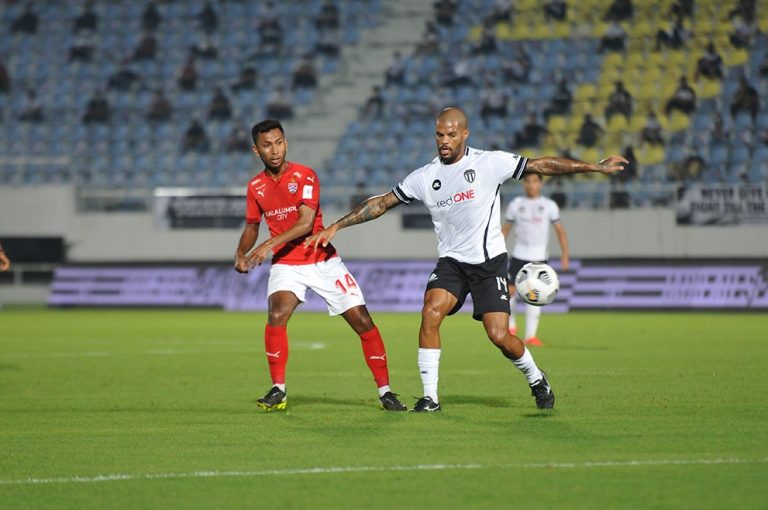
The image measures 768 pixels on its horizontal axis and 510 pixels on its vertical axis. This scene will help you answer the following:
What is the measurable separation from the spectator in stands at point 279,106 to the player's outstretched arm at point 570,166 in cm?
2385

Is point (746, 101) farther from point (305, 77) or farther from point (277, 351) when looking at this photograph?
point (277, 351)

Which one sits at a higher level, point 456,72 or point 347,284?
point 456,72

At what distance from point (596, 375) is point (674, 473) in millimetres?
6049

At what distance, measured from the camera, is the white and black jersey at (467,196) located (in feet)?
31.3

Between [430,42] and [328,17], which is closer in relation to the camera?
[430,42]

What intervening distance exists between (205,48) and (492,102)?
877 cm

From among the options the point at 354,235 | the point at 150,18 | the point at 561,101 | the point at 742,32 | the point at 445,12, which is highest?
the point at 445,12

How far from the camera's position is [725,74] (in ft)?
97.8

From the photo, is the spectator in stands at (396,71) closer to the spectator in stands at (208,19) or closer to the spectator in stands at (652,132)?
the spectator in stands at (208,19)

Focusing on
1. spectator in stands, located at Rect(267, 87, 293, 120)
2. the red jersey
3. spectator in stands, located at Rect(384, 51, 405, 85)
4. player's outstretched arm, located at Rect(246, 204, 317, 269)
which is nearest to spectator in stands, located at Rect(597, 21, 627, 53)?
spectator in stands, located at Rect(384, 51, 405, 85)

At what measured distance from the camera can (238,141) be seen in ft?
106

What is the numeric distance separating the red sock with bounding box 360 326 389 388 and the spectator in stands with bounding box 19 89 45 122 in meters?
25.7

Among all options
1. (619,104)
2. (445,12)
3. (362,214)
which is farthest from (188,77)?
(362,214)

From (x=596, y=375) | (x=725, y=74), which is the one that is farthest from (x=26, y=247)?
(x=596, y=375)
